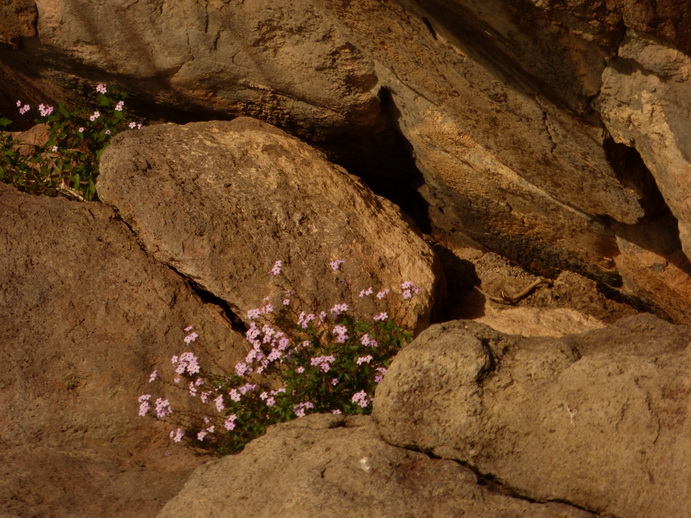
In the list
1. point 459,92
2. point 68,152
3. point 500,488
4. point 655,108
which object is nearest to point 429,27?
point 459,92

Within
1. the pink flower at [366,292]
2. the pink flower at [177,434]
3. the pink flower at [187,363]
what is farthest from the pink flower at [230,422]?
the pink flower at [366,292]

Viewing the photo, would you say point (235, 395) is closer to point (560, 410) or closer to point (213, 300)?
point (213, 300)

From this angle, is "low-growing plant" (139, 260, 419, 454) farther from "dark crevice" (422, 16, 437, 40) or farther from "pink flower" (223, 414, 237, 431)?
"dark crevice" (422, 16, 437, 40)

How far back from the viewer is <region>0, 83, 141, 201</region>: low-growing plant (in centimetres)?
537

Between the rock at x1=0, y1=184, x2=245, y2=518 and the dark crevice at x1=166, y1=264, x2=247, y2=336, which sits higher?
the dark crevice at x1=166, y1=264, x2=247, y2=336

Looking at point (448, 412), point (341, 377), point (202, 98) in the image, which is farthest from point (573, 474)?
point (202, 98)

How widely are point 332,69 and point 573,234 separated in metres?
1.48

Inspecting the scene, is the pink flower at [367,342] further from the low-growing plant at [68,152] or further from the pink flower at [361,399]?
the low-growing plant at [68,152]

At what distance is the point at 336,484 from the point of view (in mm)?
3014

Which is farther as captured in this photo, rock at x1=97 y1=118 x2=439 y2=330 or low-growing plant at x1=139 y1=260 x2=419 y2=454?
rock at x1=97 y1=118 x2=439 y2=330

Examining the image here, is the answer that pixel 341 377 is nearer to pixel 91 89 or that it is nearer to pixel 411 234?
pixel 411 234

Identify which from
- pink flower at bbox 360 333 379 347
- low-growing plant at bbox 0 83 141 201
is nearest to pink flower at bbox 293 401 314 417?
pink flower at bbox 360 333 379 347

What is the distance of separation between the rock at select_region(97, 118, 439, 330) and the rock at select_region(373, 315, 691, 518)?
144 centimetres

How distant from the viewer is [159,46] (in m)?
5.21
